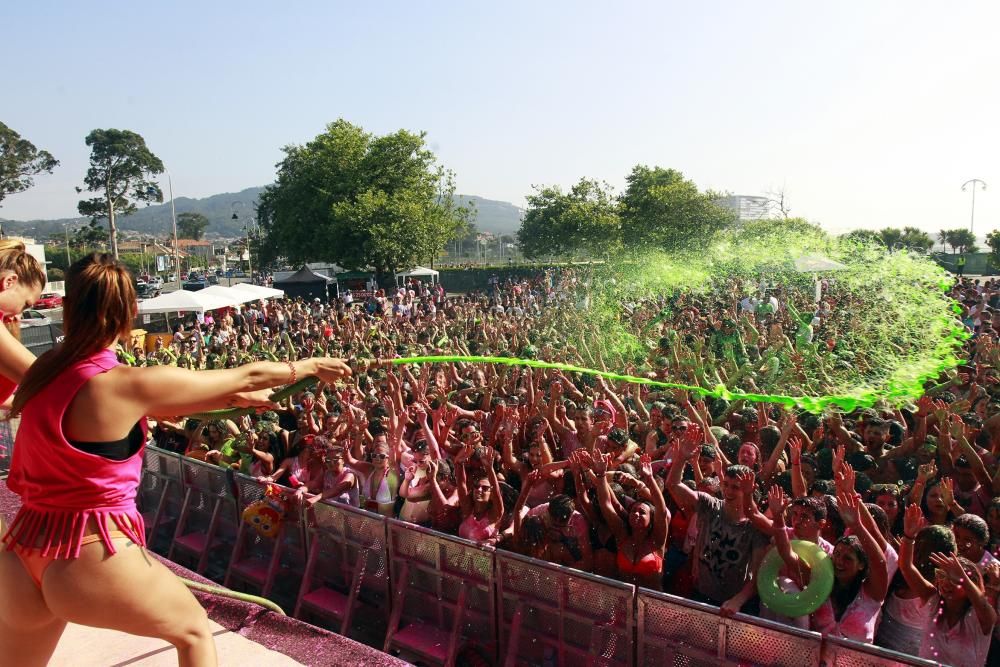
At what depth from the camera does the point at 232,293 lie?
18625mm

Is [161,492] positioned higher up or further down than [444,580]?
further down

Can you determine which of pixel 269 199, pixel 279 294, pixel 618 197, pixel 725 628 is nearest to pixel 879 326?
pixel 725 628

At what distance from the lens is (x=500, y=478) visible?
16.3 feet

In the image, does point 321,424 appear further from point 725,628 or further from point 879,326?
point 879,326

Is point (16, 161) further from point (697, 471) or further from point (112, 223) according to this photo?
point (697, 471)

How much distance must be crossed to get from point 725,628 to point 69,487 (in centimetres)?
278

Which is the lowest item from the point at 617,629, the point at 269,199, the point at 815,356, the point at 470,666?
the point at 470,666

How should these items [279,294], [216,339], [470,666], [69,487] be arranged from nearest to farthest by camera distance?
[69,487]
[470,666]
[216,339]
[279,294]

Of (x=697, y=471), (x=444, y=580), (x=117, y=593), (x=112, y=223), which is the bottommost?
(x=444, y=580)

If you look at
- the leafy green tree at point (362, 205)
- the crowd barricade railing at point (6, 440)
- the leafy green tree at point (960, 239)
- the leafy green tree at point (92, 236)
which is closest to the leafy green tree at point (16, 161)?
the leafy green tree at point (92, 236)

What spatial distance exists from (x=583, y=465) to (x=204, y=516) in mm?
3745

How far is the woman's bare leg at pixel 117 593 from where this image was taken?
1.84m

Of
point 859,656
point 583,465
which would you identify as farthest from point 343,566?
point 859,656

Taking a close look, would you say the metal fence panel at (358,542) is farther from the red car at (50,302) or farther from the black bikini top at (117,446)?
the red car at (50,302)
